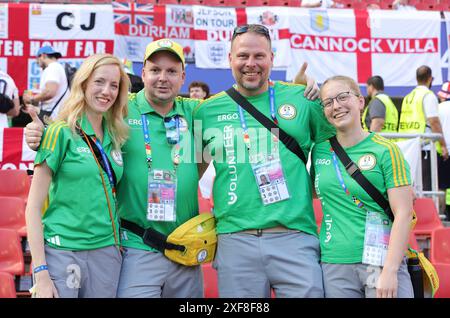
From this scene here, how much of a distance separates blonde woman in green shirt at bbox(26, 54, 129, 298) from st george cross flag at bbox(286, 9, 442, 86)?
8588 mm

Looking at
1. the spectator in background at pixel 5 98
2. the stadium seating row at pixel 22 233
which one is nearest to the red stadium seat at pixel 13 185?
the stadium seating row at pixel 22 233

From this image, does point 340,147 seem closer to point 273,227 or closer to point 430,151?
point 273,227

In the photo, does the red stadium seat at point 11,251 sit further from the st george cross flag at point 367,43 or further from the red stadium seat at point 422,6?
the red stadium seat at point 422,6

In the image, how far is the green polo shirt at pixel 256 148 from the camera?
11.6ft

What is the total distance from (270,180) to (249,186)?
0.38 ft

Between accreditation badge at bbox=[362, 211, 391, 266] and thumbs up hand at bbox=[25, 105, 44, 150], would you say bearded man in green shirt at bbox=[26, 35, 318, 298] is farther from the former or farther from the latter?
accreditation badge at bbox=[362, 211, 391, 266]

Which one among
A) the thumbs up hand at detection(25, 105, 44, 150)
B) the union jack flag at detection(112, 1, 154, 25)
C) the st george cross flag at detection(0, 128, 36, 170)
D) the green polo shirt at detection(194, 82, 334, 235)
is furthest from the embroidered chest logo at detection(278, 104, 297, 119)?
the union jack flag at detection(112, 1, 154, 25)

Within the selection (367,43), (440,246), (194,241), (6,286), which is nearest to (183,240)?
(194,241)

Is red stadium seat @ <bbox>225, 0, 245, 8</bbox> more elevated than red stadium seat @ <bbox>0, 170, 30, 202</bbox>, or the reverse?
red stadium seat @ <bbox>225, 0, 245, 8</bbox>

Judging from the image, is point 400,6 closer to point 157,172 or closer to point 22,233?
point 22,233

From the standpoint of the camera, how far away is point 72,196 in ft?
10.8

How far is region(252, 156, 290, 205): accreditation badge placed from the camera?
353cm
